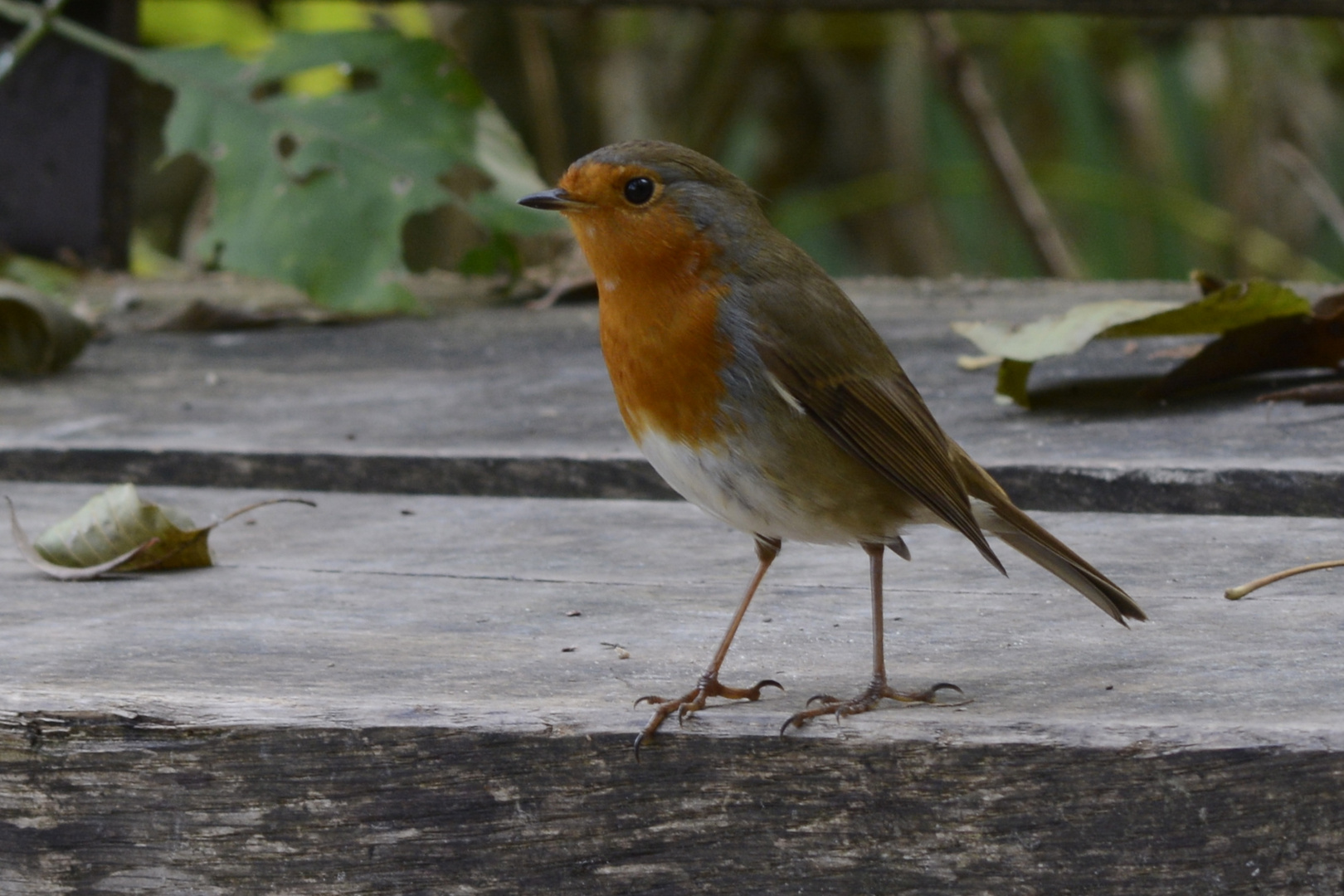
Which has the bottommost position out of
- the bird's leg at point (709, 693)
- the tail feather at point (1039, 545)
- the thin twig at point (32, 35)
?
the bird's leg at point (709, 693)

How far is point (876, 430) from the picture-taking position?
1820 millimetres

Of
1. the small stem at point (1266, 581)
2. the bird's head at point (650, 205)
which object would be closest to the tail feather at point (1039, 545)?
the small stem at point (1266, 581)

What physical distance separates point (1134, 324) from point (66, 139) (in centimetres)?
304

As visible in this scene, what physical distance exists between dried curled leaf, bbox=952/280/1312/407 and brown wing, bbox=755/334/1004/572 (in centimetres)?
75

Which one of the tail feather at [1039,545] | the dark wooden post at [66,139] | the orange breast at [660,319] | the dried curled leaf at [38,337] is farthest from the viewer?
the dark wooden post at [66,139]

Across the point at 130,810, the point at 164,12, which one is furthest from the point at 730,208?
the point at 164,12

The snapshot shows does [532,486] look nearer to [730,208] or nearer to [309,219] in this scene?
[730,208]

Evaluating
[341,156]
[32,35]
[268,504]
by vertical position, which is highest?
[32,35]

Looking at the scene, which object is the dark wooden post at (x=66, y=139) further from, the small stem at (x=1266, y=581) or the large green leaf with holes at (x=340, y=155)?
the small stem at (x=1266, y=581)

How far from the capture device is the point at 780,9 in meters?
4.07

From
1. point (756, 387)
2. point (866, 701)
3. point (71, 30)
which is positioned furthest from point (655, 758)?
point (71, 30)

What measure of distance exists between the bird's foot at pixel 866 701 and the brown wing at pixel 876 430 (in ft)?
1.03

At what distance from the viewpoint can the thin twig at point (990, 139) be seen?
17.2ft

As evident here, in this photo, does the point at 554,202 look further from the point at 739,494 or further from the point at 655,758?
the point at 655,758
